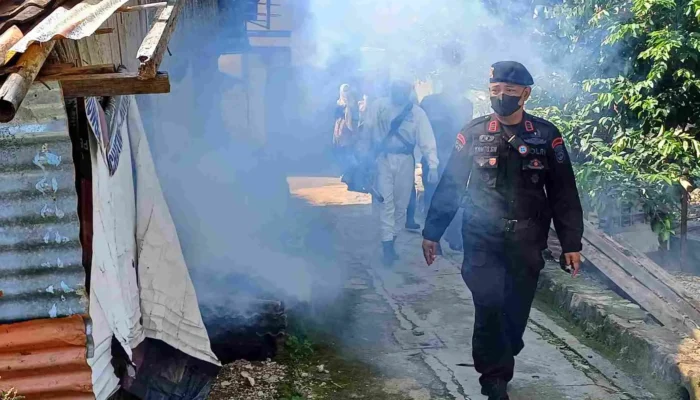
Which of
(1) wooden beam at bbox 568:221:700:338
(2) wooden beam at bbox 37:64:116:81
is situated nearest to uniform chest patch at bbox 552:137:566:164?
(1) wooden beam at bbox 568:221:700:338

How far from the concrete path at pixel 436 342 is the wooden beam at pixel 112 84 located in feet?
10.2

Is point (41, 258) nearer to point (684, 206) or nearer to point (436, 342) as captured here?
point (436, 342)

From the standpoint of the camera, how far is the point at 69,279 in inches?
118

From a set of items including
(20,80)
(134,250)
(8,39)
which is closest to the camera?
(20,80)

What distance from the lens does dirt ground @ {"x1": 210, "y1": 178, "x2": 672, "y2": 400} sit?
502cm

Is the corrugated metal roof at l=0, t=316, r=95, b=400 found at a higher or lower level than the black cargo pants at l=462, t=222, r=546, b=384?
higher

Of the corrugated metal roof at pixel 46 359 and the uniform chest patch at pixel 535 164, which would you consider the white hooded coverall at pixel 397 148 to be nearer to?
the uniform chest patch at pixel 535 164

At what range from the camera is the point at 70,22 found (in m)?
2.65

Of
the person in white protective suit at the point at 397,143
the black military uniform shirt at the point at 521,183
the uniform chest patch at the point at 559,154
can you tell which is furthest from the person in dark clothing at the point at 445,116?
the uniform chest patch at the point at 559,154

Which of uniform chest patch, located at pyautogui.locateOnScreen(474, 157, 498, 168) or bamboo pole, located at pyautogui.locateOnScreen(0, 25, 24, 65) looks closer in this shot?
bamboo pole, located at pyautogui.locateOnScreen(0, 25, 24, 65)

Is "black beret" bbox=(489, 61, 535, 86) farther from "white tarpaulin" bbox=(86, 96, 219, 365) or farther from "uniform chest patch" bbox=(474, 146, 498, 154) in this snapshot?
"white tarpaulin" bbox=(86, 96, 219, 365)

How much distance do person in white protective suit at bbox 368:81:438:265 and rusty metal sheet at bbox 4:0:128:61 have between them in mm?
5705

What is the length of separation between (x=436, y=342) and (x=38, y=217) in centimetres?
381

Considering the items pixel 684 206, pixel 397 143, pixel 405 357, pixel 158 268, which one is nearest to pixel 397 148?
pixel 397 143
